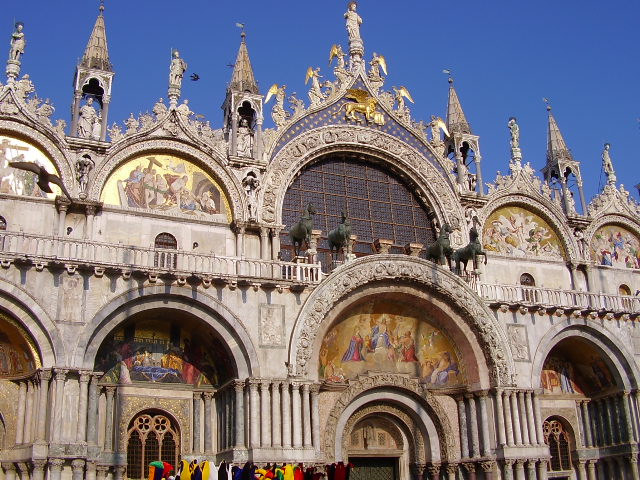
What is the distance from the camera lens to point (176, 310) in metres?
20.7

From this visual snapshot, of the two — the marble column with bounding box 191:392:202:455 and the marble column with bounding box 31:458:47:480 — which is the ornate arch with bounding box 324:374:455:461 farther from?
the marble column with bounding box 31:458:47:480

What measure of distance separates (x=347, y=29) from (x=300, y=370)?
44.5 ft

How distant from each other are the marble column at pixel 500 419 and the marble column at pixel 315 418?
18.7ft

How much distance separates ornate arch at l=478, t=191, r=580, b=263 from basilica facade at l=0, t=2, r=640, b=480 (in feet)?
0.26

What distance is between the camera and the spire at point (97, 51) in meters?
23.8

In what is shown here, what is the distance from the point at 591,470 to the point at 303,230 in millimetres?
12801

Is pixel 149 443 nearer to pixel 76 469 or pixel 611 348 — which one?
pixel 76 469

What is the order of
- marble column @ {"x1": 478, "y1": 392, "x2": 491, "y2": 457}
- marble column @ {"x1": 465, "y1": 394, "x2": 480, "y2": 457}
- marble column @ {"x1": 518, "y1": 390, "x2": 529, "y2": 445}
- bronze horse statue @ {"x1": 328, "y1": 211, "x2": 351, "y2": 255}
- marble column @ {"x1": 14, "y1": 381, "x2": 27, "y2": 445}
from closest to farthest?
marble column @ {"x1": 14, "y1": 381, "x2": 27, "y2": 445} < bronze horse statue @ {"x1": 328, "y1": 211, "x2": 351, "y2": 255} < marble column @ {"x1": 478, "y1": 392, "x2": 491, "y2": 457} < marble column @ {"x1": 518, "y1": 390, "x2": 529, "y2": 445} < marble column @ {"x1": 465, "y1": 394, "x2": 480, "y2": 457}

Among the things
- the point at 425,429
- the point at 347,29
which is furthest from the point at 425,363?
the point at 347,29

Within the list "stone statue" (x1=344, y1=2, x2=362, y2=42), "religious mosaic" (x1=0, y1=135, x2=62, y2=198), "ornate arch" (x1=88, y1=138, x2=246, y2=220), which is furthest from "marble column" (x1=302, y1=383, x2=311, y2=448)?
"stone statue" (x1=344, y1=2, x2=362, y2=42)

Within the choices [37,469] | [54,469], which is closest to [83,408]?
[54,469]

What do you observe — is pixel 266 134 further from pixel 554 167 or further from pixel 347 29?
pixel 554 167

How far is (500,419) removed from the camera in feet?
76.9

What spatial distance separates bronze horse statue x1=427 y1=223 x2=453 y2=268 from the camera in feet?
81.7
